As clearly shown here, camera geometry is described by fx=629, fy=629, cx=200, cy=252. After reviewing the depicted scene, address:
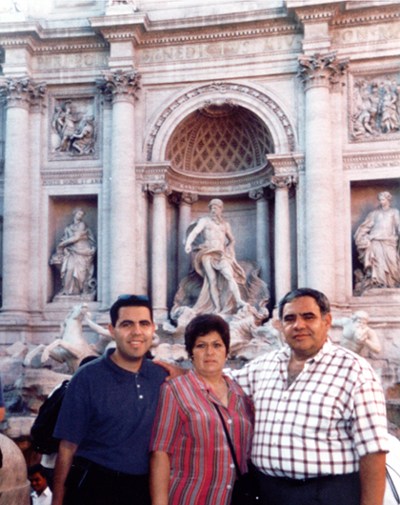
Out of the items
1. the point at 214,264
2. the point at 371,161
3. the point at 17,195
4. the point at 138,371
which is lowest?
the point at 138,371

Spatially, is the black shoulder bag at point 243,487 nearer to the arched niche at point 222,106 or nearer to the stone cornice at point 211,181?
the arched niche at point 222,106

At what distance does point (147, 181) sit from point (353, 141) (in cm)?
530

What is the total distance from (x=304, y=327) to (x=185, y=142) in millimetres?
13935

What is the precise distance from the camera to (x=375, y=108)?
51.4 ft

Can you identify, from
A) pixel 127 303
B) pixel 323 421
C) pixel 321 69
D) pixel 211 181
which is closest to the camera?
pixel 323 421

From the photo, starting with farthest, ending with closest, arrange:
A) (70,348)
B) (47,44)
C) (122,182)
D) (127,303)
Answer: (47,44), (122,182), (70,348), (127,303)

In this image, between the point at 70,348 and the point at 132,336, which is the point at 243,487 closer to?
the point at 132,336

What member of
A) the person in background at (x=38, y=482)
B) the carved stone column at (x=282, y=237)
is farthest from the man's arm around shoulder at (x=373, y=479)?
the carved stone column at (x=282, y=237)

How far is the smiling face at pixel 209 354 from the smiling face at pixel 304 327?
1.42 ft

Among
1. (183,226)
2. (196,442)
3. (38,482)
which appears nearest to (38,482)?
(38,482)

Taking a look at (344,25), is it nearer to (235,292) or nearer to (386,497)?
(235,292)

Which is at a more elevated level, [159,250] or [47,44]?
[47,44]

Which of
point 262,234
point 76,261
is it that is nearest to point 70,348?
point 76,261

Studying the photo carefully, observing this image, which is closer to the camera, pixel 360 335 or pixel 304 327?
pixel 304 327
